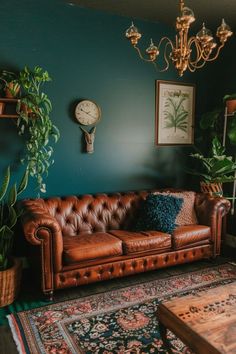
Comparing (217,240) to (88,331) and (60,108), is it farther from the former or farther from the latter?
(60,108)

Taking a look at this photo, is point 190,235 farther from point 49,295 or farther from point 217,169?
point 49,295

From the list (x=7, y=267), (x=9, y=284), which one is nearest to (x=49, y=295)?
(x=9, y=284)

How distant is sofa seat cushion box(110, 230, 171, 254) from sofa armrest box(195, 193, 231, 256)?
0.63m

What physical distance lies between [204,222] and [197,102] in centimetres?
181

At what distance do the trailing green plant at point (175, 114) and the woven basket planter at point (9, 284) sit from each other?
264 centimetres

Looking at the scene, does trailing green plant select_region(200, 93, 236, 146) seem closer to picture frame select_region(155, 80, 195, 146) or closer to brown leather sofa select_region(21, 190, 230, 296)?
picture frame select_region(155, 80, 195, 146)

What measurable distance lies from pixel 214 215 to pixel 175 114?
1524mm

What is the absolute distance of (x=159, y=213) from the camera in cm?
319

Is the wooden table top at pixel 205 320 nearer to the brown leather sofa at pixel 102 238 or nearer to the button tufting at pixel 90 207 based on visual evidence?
the brown leather sofa at pixel 102 238

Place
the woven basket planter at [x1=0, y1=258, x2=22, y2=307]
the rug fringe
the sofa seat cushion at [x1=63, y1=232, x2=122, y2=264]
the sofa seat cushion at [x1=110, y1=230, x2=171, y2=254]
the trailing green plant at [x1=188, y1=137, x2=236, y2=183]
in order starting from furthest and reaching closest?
the trailing green plant at [x1=188, y1=137, x2=236, y2=183]
the sofa seat cushion at [x1=110, y1=230, x2=171, y2=254]
the sofa seat cushion at [x1=63, y1=232, x2=122, y2=264]
the woven basket planter at [x1=0, y1=258, x2=22, y2=307]
the rug fringe

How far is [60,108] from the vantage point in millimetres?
3359

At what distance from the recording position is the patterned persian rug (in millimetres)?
1954

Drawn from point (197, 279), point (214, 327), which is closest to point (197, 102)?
point (197, 279)

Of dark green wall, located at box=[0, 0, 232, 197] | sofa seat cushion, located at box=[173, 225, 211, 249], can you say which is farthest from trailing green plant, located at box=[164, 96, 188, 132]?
sofa seat cushion, located at box=[173, 225, 211, 249]
